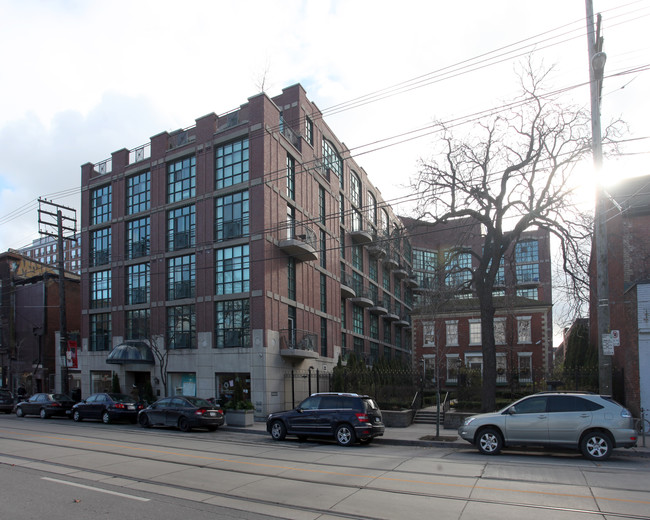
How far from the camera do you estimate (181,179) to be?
3142 centimetres

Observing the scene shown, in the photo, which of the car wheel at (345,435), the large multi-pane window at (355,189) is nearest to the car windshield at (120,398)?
the car wheel at (345,435)

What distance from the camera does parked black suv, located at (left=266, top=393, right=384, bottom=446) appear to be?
1586cm

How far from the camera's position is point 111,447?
1491 cm

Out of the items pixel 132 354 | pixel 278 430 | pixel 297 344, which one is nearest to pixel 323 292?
pixel 297 344

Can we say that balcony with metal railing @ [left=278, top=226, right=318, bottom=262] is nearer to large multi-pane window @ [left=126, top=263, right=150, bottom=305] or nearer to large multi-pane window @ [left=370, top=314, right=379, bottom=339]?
large multi-pane window @ [left=126, top=263, right=150, bottom=305]

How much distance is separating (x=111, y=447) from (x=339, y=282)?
25.0m

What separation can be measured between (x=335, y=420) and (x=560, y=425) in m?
6.48

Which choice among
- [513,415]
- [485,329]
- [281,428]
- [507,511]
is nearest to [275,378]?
[281,428]

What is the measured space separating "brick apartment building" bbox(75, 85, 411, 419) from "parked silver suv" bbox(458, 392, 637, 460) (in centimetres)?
1126

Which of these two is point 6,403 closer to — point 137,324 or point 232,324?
point 137,324

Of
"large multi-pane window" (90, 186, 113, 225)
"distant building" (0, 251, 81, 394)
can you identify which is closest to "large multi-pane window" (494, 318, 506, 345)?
"large multi-pane window" (90, 186, 113, 225)

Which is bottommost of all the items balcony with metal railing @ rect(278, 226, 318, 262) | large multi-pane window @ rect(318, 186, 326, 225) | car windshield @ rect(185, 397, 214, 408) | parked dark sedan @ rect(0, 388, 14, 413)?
parked dark sedan @ rect(0, 388, 14, 413)

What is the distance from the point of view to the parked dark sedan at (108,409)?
24.0 meters

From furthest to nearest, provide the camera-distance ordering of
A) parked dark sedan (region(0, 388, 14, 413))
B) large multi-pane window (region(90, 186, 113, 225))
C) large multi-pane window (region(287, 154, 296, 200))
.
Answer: large multi-pane window (region(90, 186, 113, 225))
parked dark sedan (region(0, 388, 14, 413))
large multi-pane window (region(287, 154, 296, 200))
